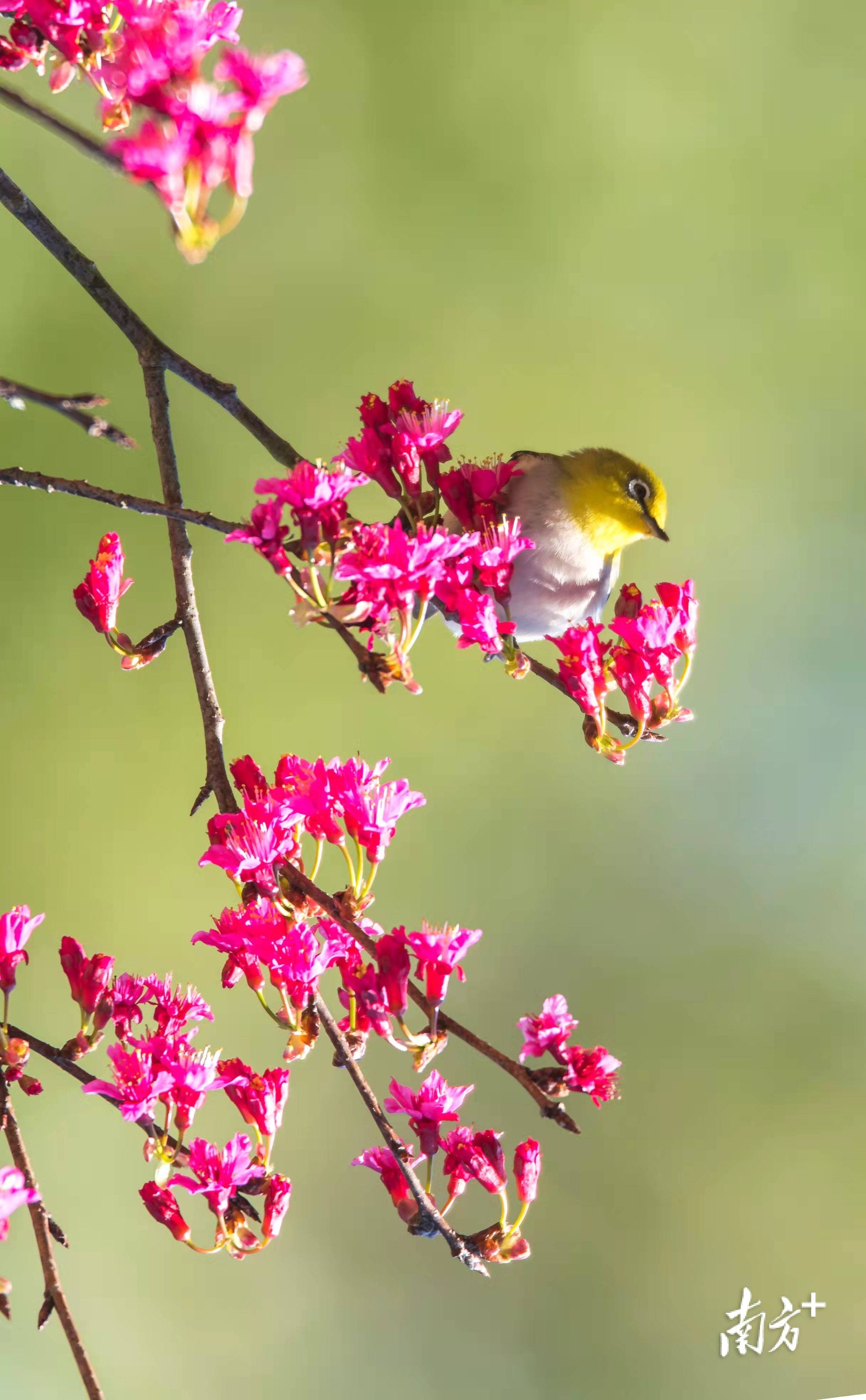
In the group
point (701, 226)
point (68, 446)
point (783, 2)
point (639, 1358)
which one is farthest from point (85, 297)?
point (639, 1358)

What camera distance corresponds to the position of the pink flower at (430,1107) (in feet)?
1.82

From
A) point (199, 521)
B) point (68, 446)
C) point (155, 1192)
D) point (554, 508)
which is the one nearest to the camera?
point (199, 521)

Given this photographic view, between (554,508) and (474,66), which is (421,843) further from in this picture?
(474,66)

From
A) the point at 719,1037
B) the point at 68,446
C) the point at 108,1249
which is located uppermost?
the point at 68,446

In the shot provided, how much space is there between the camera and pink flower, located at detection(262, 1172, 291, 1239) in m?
0.56

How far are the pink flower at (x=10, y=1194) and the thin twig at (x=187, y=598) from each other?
8.3 inches

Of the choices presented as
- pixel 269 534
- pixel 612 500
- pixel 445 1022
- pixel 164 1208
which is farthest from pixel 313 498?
pixel 612 500

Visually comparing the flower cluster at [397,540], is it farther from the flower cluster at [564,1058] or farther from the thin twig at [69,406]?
the flower cluster at [564,1058]

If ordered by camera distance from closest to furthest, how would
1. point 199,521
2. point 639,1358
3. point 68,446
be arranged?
point 199,521, point 639,1358, point 68,446

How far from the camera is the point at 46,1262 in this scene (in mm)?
525

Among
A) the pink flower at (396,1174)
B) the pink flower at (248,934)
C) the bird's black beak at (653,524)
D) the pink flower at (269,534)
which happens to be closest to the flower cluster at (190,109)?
the pink flower at (269,534)

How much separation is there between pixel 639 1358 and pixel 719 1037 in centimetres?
51

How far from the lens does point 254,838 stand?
0.55 m

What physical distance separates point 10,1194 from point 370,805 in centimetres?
24
